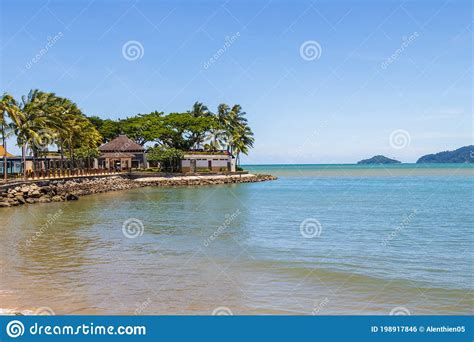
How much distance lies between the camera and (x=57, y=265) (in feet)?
52.2

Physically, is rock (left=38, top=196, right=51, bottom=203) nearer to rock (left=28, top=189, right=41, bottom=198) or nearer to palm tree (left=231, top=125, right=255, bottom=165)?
rock (left=28, top=189, right=41, bottom=198)

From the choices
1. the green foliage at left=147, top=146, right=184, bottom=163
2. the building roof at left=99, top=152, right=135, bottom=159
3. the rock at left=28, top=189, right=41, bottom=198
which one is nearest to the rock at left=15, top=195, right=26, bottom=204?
the rock at left=28, top=189, right=41, bottom=198

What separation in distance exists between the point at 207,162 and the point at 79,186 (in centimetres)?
3571

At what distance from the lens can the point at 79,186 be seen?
181 ft

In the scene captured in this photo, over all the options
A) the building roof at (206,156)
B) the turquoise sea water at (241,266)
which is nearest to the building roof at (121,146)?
the building roof at (206,156)

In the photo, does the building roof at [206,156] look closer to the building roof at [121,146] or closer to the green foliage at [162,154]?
the green foliage at [162,154]

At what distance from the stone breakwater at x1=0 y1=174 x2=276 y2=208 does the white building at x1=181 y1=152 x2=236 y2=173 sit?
3562mm

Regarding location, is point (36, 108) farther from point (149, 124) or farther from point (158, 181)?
point (149, 124)

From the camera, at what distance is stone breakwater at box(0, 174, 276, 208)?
1617 inches

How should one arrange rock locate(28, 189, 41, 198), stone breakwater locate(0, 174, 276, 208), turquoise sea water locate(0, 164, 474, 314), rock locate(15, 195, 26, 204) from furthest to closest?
rock locate(28, 189, 41, 198) → stone breakwater locate(0, 174, 276, 208) → rock locate(15, 195, 26, 204) → turquoise sea water locate(0, 164, 474, 314)

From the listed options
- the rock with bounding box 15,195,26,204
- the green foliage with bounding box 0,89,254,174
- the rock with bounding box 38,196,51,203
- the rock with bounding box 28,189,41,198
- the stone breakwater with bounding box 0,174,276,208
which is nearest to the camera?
the rock with bounding box 15,195,26,204

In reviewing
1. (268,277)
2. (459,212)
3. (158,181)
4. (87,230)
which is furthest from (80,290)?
(158,181)

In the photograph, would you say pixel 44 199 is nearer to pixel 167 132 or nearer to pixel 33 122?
pixel 33 122

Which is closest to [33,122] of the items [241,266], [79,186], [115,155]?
[79,186]
